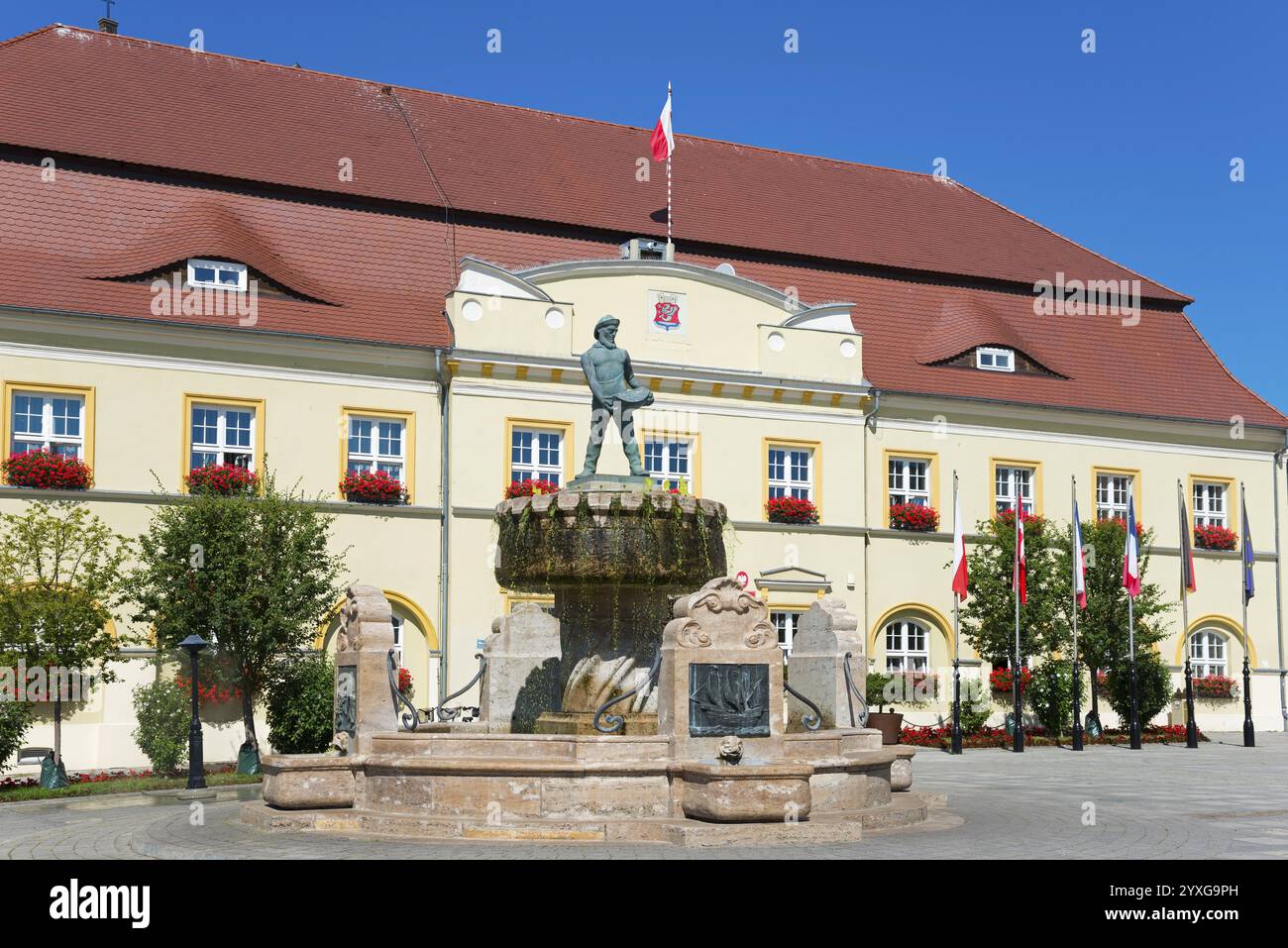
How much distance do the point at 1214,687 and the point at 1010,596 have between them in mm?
7692

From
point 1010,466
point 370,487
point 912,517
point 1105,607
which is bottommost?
point 1105,607

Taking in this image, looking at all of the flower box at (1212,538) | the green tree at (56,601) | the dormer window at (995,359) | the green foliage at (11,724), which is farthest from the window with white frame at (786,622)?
the green foliage at (11,724)

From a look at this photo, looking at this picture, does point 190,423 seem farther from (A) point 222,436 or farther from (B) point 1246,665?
(B) point 1246,665

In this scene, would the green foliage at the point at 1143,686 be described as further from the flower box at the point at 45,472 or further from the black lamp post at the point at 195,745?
the flower box at the point at 45,472

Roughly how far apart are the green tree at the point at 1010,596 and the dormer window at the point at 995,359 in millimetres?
4397

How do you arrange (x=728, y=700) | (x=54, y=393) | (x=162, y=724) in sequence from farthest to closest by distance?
(x=54, y=393), (x=162, y=724), (x=728, y=700)

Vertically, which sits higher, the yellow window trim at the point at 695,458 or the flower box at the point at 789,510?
the yellow window trim at the point at 695,458

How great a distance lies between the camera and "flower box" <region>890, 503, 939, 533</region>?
37094 millimetres

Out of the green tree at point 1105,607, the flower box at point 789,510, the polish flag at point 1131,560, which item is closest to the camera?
the polish flag at point 1131,560

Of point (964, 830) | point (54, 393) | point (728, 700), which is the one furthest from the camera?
point (54, 393)

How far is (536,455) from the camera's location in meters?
33.9

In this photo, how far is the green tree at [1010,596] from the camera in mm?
35906

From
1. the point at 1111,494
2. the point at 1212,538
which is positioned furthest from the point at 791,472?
the point at 1212,538

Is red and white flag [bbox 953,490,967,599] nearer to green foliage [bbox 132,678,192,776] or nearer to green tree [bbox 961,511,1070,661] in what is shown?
green tree [bbox 961,511,1070,661]
